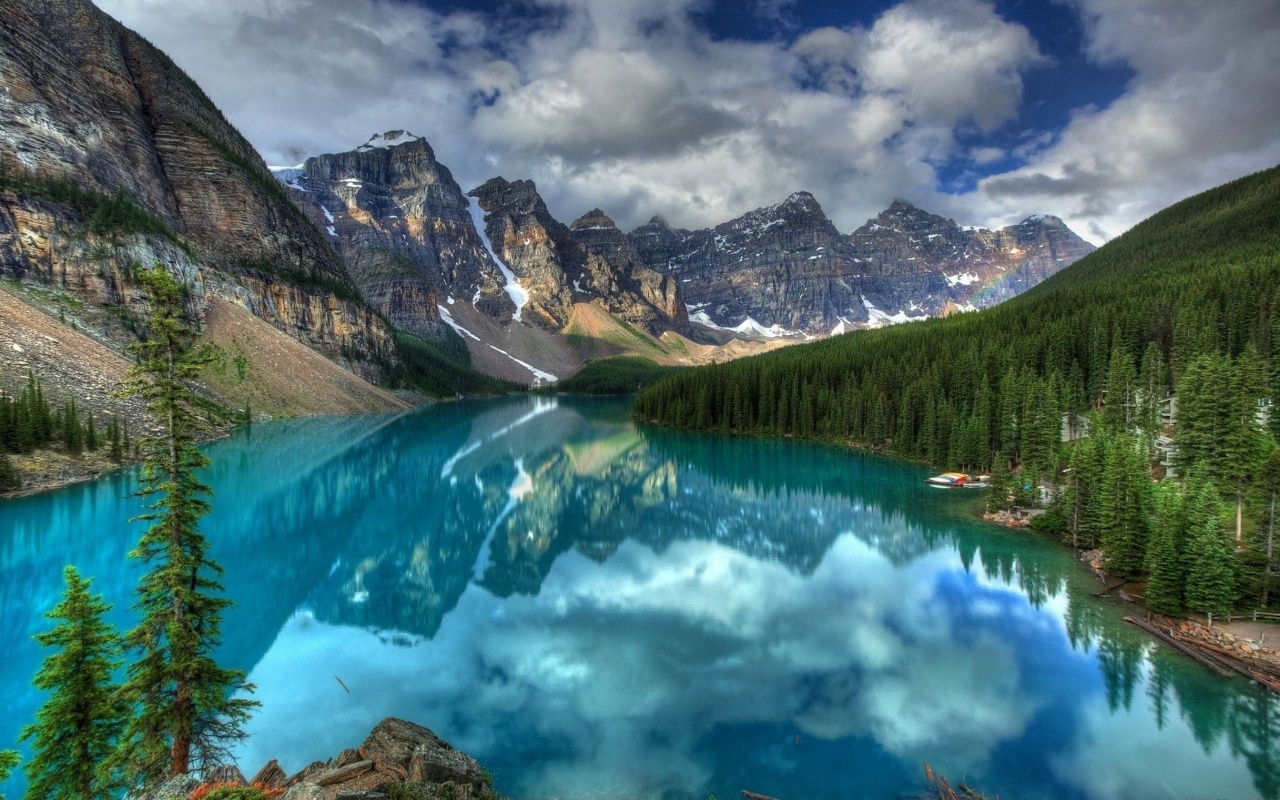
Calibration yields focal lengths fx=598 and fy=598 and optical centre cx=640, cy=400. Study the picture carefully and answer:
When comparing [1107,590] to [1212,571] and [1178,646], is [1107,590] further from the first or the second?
[1178,646]

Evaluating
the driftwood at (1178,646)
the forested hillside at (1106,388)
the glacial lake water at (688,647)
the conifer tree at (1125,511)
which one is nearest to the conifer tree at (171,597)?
the glacial lake water at (688,647)

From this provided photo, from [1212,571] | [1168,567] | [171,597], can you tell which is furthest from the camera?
[1168,567]

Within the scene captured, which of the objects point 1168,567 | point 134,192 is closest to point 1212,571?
point 1168,567

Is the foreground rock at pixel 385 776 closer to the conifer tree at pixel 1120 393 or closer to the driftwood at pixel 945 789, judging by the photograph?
the driftwood at pixel 945 789

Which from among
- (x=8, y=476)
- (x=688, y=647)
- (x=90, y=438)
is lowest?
(x=688, y=647)

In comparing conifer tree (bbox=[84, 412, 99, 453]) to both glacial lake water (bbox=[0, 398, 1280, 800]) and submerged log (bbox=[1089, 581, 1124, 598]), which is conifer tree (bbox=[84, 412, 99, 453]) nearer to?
glacial lake water (bbox=[0, 398, 1280, 800])
